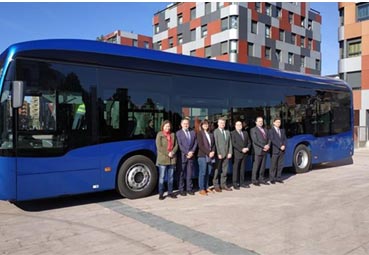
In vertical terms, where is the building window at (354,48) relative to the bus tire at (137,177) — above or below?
above

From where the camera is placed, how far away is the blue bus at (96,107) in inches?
278

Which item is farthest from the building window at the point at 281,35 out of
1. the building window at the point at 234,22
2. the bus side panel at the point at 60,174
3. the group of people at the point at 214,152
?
the bus side panel at the point at 60,174

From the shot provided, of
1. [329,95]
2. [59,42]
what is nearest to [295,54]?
[329,95]

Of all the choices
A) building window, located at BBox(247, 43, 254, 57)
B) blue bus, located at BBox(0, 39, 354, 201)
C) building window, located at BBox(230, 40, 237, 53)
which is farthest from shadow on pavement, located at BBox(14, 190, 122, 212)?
building window, located at BBox(247, 43, 254, 57)

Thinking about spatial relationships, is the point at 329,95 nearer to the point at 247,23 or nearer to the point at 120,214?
the point at 120,214

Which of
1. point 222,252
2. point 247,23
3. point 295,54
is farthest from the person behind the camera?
point 295,54

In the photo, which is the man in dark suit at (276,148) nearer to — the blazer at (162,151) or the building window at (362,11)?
the blazer at (162,151)

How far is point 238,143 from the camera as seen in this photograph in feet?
31.7

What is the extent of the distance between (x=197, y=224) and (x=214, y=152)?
291cm

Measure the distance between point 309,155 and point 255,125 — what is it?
3080mm

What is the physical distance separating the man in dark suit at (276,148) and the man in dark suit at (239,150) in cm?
102

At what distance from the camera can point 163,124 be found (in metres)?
8.58

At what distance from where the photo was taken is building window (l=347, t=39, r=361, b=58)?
34572 mm

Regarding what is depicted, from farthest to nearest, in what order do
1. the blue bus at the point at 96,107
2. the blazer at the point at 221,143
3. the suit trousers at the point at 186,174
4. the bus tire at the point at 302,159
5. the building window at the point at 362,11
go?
the building window at the point at 362,11, the bus tire at the point at 302,159, the blazer at the point at 221,143, the suit trousers at the point at 186,174, the blue bus at the point at 96,107
